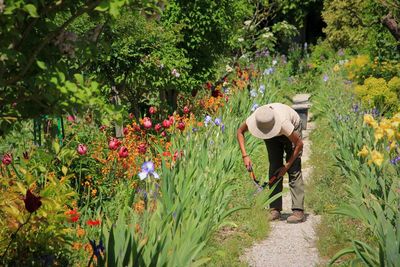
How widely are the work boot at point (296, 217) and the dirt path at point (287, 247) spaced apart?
0.05 meters

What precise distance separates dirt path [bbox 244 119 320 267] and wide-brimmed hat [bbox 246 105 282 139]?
0.85 metres

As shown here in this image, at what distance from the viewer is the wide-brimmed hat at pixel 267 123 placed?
19.5ft

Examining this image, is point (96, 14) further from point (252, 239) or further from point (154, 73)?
point (154, 73)

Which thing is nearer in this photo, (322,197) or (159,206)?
(159,206)

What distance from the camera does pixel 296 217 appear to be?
627 centimetres

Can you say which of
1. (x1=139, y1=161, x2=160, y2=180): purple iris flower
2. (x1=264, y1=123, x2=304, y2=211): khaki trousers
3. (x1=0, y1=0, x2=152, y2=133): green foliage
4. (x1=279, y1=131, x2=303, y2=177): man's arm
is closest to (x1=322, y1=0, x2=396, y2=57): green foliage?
(x1=264, y1=123, x2=304, y2=211): khaki trousers

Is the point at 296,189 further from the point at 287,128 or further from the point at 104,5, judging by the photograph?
the point at 104,5

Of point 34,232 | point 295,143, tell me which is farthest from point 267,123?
point 34,232

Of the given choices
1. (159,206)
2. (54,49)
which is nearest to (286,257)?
(159,206)

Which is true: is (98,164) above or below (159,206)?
above

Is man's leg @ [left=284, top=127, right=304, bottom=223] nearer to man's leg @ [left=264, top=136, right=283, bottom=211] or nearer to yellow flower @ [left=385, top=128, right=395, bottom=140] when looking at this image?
man's leg @ [left=264, top=136, right=283, bottom=211]

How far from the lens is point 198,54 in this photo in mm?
9750

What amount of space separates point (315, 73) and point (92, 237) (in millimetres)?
13660

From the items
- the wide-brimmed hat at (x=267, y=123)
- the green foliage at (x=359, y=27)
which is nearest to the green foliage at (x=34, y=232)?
the wide-brimmed hat at (x=267, y=123)
